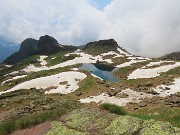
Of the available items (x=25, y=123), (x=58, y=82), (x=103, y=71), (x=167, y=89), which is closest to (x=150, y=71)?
(x=103, y=71)

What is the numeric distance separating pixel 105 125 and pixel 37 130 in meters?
4.52

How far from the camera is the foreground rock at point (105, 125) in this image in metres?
18.0

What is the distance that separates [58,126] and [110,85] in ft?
148

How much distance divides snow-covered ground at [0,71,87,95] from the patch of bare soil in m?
47.3

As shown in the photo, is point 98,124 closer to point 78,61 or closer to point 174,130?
point 174,130

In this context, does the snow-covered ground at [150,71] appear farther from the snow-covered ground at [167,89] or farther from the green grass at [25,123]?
the green grass at [25,123]

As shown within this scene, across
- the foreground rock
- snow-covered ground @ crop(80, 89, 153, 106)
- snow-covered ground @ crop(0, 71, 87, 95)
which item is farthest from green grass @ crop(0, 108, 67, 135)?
snow-covered ground @ crop(0, 71, 87, 95)

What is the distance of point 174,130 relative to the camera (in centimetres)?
1777

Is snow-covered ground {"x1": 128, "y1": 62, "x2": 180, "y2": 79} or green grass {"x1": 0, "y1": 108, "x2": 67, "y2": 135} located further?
snow-covered ground {"x1": 128, "y1": 62, "x2": 180, "y2": 79}

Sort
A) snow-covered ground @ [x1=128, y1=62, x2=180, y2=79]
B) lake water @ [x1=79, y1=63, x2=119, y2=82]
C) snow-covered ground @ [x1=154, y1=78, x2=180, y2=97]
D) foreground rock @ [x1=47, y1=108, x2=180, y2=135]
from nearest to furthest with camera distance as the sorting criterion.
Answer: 1. foreground rock @ [x1=47, y1=108, x2=180, y2=135]
2. snow-covered ground @ [x1=154, y1=78, x2=180, y2=97]
3. snow-covered ground @ [x1=128, y1=62, x2=180, y2=79]
4. lake water @ [x1=79, y1=63, x2=119, y2=82]

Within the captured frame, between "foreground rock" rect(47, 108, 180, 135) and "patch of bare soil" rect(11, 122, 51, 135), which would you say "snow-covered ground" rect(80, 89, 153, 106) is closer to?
"foreground rock" rect(47, 108, 180, 135)

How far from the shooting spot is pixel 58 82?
7594 cm

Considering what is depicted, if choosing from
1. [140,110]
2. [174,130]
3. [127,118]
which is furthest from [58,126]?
[140,110]

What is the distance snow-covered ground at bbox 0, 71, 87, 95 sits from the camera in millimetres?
70644
